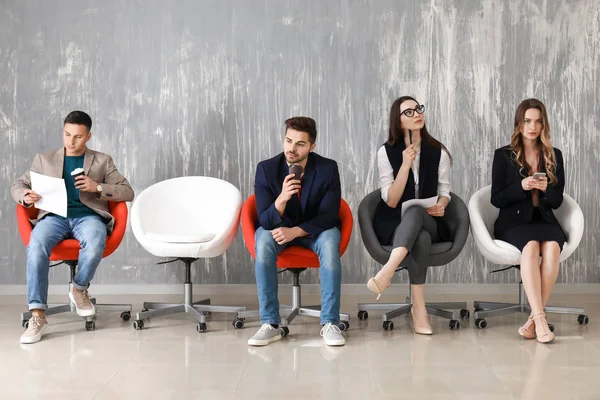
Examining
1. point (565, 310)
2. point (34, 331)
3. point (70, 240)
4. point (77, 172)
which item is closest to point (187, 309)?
point (70, 240)

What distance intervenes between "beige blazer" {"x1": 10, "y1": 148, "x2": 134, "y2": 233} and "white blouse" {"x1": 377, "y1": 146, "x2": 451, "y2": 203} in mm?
1518

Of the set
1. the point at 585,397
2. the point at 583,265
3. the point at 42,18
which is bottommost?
the point at 585,397

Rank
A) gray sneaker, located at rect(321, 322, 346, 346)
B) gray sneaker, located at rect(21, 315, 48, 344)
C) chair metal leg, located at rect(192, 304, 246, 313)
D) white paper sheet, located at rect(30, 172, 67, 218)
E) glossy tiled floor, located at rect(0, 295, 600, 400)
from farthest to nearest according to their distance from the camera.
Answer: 1. chair metal leg, located at rect(192, 304, 246, 313)
2. white paper sheet, located at rect(30, 172, 67, 218)
3. gray sneaker, located at rect(21, 315, 48, 344)
4. gray sneaker, located at rect(321, 322, 346, 346)
5. glossy tiled floor, located at rect(0, 295, 600, 400)

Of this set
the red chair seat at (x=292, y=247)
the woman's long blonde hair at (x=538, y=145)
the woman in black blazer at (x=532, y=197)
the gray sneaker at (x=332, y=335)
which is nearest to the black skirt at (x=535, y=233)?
the woman in black blazer at (x=532, y=197)

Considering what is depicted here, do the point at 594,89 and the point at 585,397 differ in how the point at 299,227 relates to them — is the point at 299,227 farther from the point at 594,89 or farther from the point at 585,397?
the point at 594,89

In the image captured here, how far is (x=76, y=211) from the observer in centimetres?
472

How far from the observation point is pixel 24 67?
5.67 m

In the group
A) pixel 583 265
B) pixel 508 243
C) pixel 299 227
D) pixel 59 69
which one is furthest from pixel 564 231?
pixel 59 69

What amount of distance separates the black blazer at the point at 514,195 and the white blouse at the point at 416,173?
280mm

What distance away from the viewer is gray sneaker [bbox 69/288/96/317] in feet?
14.7

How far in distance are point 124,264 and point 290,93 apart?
170 cm

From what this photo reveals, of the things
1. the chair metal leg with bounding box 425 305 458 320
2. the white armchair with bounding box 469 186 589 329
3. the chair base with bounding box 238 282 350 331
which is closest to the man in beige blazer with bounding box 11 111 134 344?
the chair base with bounding box 238 282 350 331

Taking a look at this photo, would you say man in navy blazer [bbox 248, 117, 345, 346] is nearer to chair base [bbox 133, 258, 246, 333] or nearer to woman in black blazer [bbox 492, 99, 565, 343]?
chair base [bbox 133, 258, 246, 333]

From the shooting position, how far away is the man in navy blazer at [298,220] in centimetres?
421
